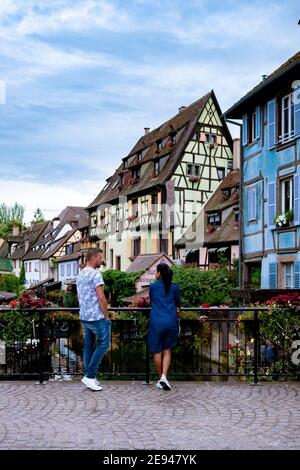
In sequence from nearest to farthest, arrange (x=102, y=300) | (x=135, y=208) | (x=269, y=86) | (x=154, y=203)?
1. (x=102, y=300)
2. (x=269, y=86)
3. (x=154, y=203)
4. (x=135, y=208)

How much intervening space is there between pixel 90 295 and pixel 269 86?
54.1 feet

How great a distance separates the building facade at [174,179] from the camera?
125 feet

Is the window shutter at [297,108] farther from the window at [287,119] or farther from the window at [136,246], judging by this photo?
the window at [136,246]

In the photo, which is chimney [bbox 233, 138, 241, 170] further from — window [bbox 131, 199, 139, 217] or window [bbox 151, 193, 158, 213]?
window [bbox 131, 199, 139, 217]

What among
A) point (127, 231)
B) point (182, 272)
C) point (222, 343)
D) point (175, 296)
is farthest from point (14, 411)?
point (127, 231)

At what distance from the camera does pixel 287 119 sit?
2211cm

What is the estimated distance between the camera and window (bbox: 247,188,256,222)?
2441 centimetres

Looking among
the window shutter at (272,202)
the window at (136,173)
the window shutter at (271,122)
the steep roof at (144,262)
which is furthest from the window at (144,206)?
the window shutter at (271,122)

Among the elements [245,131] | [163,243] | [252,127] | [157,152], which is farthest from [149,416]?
[157,152]

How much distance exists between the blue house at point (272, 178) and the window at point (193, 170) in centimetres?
1321

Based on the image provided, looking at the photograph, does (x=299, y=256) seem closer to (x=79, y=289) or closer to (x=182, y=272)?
(x=182, y=272)

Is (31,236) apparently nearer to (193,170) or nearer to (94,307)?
(193,170)

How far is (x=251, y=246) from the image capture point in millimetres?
24656

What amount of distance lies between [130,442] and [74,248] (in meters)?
56.0
